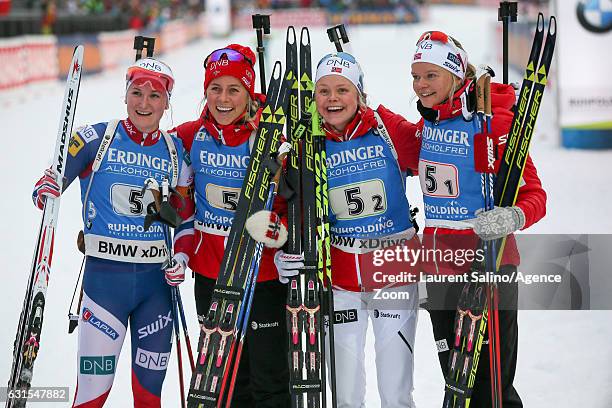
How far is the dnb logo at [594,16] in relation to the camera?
11.7 m

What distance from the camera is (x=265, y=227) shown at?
3580 millimetres

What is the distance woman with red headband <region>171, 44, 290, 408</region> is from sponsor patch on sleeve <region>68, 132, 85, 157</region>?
0.45 meters

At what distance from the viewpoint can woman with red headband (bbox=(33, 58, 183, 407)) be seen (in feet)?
12.7

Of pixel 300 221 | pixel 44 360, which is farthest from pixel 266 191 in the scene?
pixel 44 360

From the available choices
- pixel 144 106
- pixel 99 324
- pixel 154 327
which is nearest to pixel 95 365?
pixel 99 324

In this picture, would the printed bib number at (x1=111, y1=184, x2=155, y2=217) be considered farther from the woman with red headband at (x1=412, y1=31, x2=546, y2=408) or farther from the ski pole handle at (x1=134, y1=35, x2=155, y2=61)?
the woman with red headband at (x1=412, y1=31, x2=546, y2=408)

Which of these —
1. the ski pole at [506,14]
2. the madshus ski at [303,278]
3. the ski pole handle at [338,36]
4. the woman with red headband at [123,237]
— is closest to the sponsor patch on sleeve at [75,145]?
the woman with red headband at [123,237]

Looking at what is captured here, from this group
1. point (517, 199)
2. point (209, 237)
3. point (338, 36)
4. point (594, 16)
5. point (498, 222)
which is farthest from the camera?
point (594, 16)

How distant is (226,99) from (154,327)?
3.56 feet

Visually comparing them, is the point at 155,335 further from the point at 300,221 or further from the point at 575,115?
the point at 575,115

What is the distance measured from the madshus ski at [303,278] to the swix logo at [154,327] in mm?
600

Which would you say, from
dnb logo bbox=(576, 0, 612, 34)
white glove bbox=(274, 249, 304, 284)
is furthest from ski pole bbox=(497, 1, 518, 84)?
dnb logo bbox=(576, 0, 612, 34)

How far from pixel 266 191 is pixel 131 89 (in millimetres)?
783

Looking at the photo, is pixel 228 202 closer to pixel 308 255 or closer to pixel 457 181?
pixel 308 255
